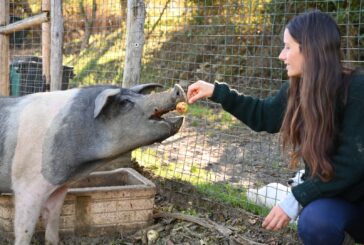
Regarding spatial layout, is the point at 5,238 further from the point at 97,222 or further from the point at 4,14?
the point at 4,14

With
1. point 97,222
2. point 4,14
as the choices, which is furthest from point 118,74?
point 97,222

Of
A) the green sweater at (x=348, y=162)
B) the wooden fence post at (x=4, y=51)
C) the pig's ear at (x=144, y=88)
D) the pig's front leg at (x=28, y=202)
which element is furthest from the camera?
the wooden fence post at (x=4, y=51)

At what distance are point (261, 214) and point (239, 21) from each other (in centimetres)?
384

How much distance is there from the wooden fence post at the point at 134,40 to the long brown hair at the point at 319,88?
7.11ft

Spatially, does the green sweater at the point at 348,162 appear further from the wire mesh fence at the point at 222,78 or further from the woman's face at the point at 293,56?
the wire mesh fence at the point at 222,78

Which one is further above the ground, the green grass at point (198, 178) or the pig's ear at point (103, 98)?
the pig's ear at point (103, 98)

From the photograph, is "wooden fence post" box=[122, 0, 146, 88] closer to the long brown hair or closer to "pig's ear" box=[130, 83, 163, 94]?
"pig's ear" box=[130, 83, 163, 94]

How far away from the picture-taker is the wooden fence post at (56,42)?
16.0ft

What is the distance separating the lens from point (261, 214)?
3.73 meters

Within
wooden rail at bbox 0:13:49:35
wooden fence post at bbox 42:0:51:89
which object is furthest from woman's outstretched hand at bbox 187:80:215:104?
wooden rail at bbox 0:13:49:35

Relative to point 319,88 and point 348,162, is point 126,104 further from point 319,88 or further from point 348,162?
point 348,162

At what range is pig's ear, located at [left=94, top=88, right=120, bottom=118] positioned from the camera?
296cm

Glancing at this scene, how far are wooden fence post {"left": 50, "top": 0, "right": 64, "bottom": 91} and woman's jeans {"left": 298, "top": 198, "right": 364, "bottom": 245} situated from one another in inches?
120

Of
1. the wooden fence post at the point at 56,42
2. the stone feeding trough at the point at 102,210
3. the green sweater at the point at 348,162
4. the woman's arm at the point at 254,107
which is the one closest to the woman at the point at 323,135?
the green sweater at the point at 348,162
